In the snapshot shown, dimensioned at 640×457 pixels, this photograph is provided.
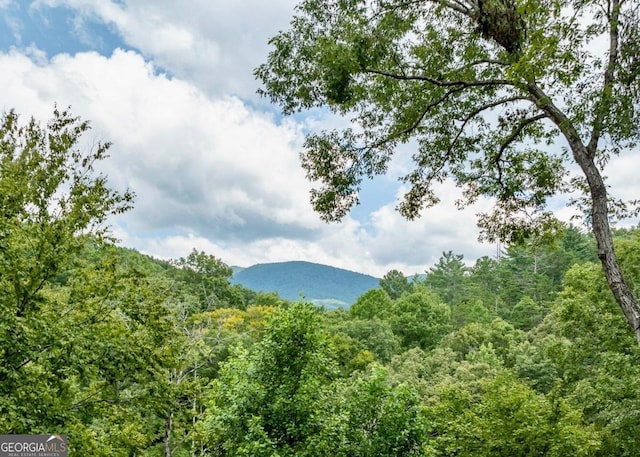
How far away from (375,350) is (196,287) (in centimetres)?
2504

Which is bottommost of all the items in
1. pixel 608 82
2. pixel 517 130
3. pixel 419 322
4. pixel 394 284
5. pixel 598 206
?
pixel 598 206

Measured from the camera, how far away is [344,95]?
5203 mm

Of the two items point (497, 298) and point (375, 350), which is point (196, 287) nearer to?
point (375, 350)

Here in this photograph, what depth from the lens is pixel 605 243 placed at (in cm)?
457

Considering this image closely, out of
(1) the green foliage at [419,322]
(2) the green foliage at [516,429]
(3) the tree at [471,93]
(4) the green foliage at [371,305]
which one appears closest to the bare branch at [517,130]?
(3) the tree at [471,93]

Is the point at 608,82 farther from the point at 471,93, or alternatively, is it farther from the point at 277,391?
the point at 277,391

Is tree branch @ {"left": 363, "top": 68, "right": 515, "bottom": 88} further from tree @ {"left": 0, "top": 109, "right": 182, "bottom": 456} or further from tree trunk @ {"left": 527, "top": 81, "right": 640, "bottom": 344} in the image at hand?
tree @ {"left": 0, "top": 109, "right": 182, "bottom": 456}

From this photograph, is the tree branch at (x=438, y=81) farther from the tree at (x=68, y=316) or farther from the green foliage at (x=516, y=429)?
the green foliage at (x=516, y=429)

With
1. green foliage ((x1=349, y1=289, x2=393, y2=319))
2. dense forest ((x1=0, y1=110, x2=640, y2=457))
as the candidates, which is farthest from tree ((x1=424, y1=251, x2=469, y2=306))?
dense forest ((x1=0, y1=110, x2=640, y2=457))

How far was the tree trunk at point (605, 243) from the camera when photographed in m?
4.41

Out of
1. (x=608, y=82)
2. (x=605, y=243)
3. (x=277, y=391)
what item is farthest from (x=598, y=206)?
(x=277, y=391)

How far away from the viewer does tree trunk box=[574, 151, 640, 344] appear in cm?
441

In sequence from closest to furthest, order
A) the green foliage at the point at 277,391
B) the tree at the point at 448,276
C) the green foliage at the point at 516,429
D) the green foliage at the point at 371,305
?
the green foliage at the point at 277,391 → the green foliage at the point at 516,429 → the green foliage at the point at 371,305 → the tree at the point at 448,276

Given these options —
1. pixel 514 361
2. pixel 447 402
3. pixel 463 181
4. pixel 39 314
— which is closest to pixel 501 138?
pixel 463 181
